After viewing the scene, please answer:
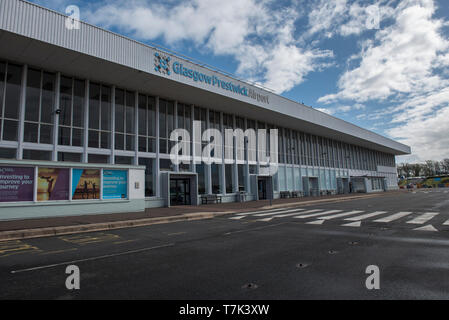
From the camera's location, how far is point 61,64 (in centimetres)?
1709

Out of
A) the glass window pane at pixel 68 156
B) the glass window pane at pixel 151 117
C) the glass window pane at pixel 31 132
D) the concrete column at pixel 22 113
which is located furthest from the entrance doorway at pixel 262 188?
the concrete column at pixel 22 113

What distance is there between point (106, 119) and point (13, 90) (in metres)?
5.37

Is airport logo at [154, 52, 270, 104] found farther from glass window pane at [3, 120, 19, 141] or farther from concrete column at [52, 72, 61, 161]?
glass window pane at [3, 120, 19, 141]

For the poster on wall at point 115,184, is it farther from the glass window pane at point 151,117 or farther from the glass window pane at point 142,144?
the glass window pane at point 151,117

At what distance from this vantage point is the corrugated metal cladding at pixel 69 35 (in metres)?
13.8

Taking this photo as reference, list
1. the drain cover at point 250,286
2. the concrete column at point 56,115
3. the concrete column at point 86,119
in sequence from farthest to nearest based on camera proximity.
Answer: the concrete column at point 86,119 < the concrete column at point 56,115 < the drain cover at point 250,286

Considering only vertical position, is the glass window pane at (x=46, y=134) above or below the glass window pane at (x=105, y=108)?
below

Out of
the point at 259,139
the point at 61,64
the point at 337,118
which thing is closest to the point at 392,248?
the point at 61,64

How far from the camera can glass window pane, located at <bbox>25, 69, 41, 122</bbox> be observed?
16719mm

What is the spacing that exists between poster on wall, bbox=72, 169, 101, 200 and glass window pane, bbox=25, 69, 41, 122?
5165mm

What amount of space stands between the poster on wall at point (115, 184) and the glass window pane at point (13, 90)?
20.9 feet

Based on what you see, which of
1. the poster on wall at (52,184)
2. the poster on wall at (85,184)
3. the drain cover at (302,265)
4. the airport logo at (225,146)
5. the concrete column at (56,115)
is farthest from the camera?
the airport logo at (225,146)

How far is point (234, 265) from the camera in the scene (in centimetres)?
554
